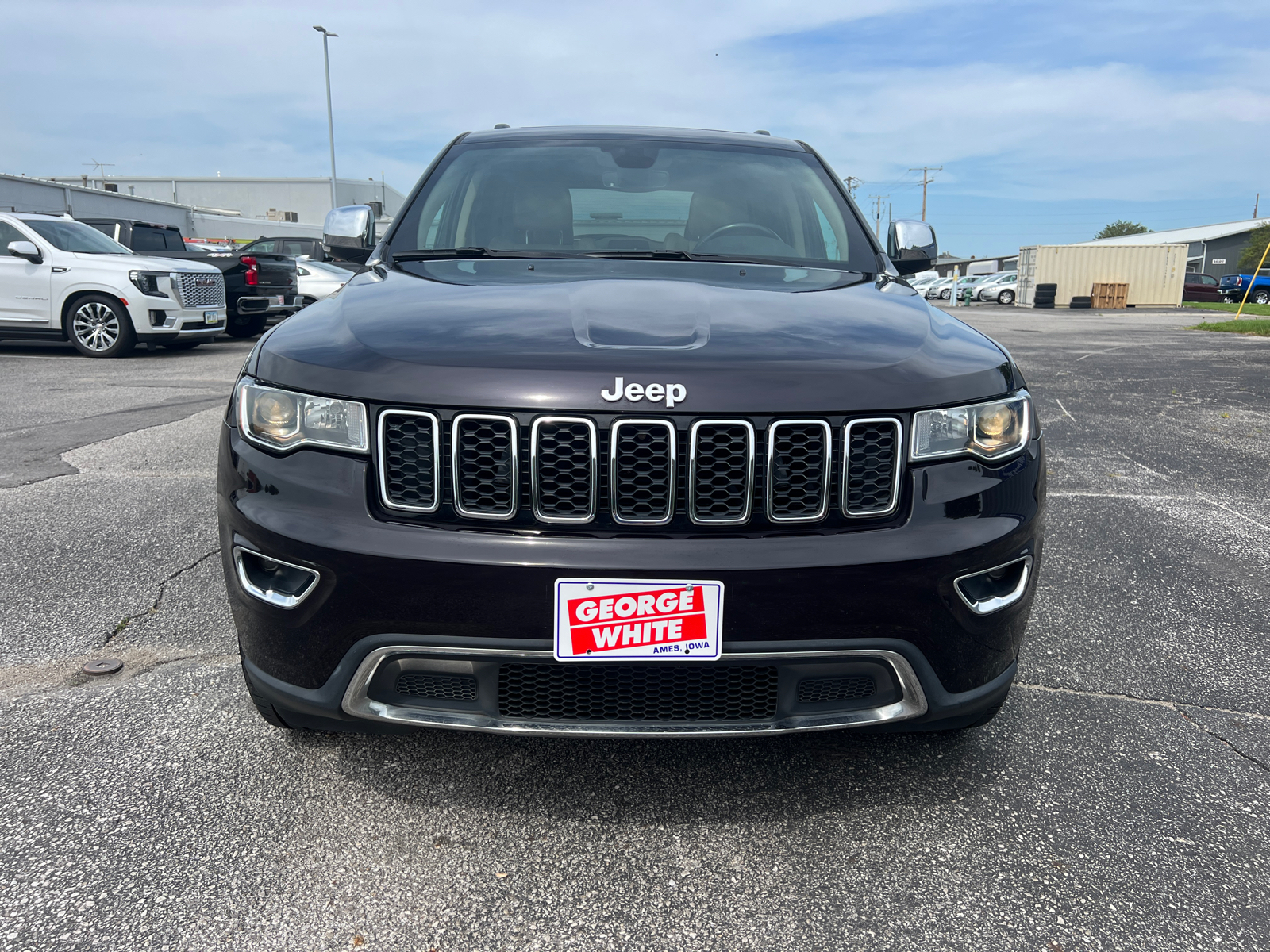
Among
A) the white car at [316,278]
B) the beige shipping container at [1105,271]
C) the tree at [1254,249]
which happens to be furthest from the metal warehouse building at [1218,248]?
the white car at [316,278]

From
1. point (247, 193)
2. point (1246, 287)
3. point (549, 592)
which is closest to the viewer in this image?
point (549, 592)

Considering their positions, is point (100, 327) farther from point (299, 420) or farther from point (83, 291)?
point (299, 420)

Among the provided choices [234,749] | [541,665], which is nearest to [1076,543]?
[541,665]

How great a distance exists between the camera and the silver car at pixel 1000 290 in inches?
1778

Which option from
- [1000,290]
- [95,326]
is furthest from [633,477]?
[1000,290]

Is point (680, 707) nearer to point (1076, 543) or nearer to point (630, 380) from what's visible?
point (630, 380)

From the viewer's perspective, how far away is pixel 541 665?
71.6 inches

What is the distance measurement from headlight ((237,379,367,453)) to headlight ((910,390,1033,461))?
45.3 inches

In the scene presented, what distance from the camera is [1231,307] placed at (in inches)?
1517

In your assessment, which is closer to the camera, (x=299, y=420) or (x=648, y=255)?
(x=299, y=420)

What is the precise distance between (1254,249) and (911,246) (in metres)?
75.0

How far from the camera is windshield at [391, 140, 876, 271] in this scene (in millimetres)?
3055

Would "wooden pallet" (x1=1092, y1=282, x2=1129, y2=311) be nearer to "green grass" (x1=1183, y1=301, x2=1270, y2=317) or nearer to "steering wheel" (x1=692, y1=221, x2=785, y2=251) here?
"green grass" (x1=1183, y1=301, x2=1270, y2=317)

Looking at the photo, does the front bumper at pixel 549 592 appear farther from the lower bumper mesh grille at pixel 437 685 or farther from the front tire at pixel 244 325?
the front tire at pixel 244 325
